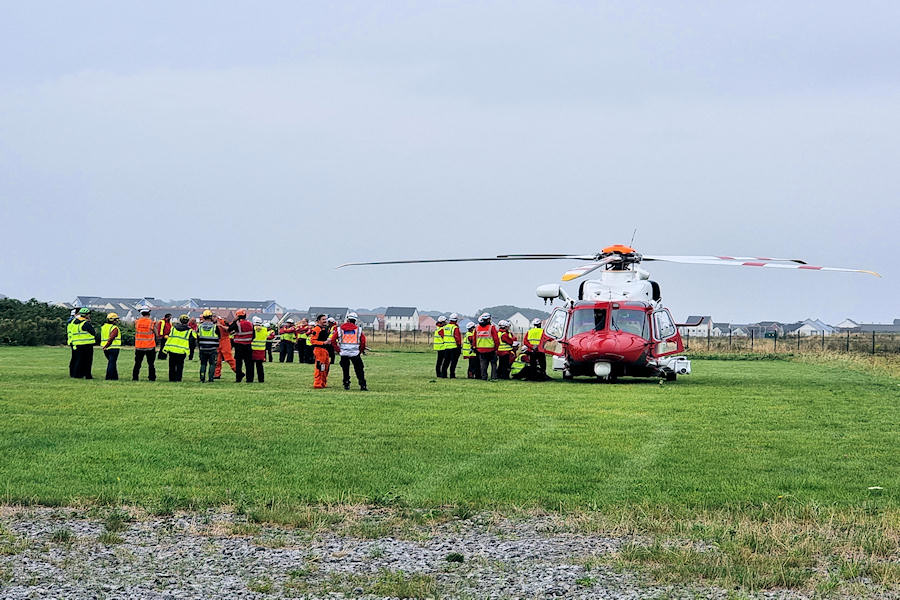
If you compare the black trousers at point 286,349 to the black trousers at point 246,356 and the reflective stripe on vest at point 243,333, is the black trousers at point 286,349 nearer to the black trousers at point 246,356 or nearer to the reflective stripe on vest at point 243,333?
the black trousers at point 246,356

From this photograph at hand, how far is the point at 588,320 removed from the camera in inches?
1018

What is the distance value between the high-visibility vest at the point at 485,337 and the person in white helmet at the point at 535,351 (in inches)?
42.8

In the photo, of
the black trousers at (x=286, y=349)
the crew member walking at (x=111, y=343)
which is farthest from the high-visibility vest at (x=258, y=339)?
the black trousers at (x=286, y=349)

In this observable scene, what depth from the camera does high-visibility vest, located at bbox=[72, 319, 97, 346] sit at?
23.9 m

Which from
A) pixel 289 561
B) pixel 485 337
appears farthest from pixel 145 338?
pixel 289 561

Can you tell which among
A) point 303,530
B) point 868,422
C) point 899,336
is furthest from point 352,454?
point 899,336

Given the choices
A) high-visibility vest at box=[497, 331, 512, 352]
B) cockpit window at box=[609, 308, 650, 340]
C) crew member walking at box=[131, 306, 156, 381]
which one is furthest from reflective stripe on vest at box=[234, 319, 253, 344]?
cockpit window at box=[609, 308, 650, 340]

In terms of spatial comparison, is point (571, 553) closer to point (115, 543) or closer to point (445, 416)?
point (115, 543)

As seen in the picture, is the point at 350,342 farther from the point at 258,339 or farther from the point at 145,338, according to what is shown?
the point at 145,338

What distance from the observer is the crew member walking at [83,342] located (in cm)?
2388

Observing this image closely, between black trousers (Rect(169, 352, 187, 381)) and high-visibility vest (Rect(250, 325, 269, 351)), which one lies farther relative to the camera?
high-visibility vest (Rect(250, 325, 269, 351))

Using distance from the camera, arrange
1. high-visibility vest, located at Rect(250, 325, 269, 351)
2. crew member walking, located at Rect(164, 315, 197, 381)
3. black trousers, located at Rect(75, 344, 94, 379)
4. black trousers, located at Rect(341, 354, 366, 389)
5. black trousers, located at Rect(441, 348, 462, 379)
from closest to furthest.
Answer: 1. black trousers, located at Rect(341, 354, 366, 389)
2. crew member walking, located at Rect(164, 315, 197, 381)
3. black trousers, located at Rect(75, 344, 94, 379)
4. high-visibility vest, located at Rect(250, 325, 269, 351)
5. black trousers, located at Rect(441, 348, 462, 379)

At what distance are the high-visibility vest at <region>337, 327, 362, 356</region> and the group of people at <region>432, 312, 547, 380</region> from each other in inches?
203

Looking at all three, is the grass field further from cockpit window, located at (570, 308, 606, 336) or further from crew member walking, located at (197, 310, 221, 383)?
cockpit window, located at (570, 308, 606, 336)
